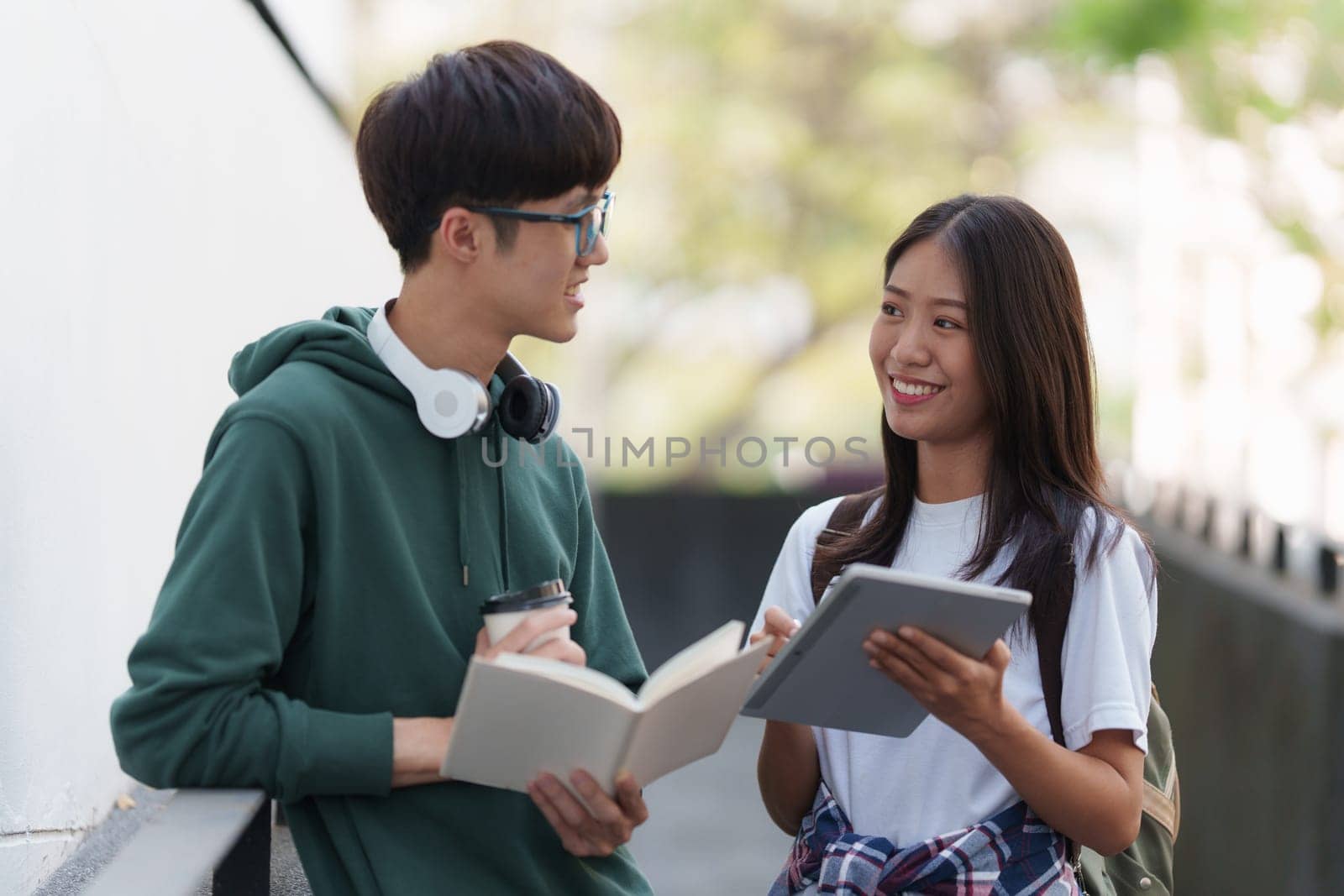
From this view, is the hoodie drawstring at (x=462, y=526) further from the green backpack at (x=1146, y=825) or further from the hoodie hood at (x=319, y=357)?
the green backpack at (x=1146, y=825)

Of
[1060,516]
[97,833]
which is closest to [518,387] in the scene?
[1060,516]

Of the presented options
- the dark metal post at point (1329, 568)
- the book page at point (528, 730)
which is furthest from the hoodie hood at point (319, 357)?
the dark metal post at point (1329, 568)

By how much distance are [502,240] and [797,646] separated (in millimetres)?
582

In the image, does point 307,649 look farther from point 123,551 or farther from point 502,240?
point 123,551

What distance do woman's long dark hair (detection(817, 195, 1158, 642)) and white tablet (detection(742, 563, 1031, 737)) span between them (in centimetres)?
27

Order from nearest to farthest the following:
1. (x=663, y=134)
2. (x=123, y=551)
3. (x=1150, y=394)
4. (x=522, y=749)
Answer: (x=522, y=749), (x=123, y=551), (x=1150, y=394), (x=663, y=134)

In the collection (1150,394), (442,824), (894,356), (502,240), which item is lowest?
(1150,394)

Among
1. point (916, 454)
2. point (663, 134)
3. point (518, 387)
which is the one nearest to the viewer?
point (518, 387)

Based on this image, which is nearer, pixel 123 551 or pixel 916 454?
pixel 916 454

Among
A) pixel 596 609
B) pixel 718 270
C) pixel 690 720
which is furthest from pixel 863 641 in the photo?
pixel 718 270

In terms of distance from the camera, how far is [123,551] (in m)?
2.40

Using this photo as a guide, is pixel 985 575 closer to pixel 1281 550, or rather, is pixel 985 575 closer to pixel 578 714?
pixel 578 714

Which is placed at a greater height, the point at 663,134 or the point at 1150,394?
the point at 663,134

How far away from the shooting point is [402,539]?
67.5 inches
